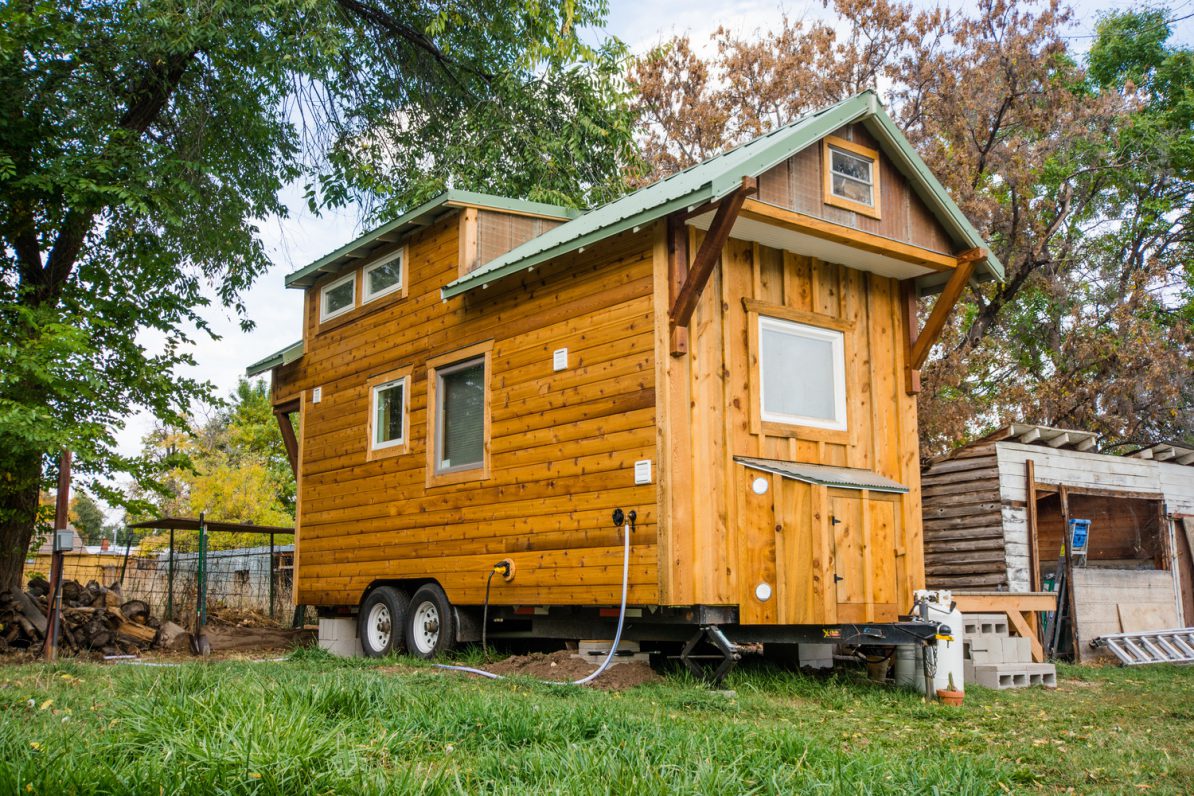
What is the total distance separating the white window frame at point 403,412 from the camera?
1205cm

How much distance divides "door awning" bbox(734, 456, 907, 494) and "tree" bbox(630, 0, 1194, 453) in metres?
10.3

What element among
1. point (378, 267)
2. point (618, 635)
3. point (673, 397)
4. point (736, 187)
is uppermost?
point (378, 267)

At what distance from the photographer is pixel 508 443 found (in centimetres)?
1045

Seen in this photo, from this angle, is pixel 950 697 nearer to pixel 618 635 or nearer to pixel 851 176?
pixel 618 635

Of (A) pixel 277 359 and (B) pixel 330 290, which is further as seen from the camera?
(A) pixel 277 359

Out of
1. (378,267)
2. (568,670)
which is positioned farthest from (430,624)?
(378,267)

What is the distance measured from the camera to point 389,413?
12.5 metres

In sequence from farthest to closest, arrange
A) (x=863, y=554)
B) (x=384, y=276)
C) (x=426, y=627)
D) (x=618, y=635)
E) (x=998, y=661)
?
(x=384, y=276), (x=426, y=627), (x=998, y=661), (x=863, y=554), (x=618, y=635)

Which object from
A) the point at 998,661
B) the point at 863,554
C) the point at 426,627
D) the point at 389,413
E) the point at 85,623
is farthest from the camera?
the point at 85,623

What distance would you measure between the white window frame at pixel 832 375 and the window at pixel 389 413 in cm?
457

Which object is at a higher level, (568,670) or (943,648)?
(943,648)

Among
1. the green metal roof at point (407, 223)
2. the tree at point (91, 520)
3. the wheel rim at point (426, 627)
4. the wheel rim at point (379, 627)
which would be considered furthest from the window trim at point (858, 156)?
the tree at point (91, 520)

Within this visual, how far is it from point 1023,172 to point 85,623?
1680 cm

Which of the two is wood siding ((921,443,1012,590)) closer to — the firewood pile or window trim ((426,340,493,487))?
window trim ((426,340,493,487))
